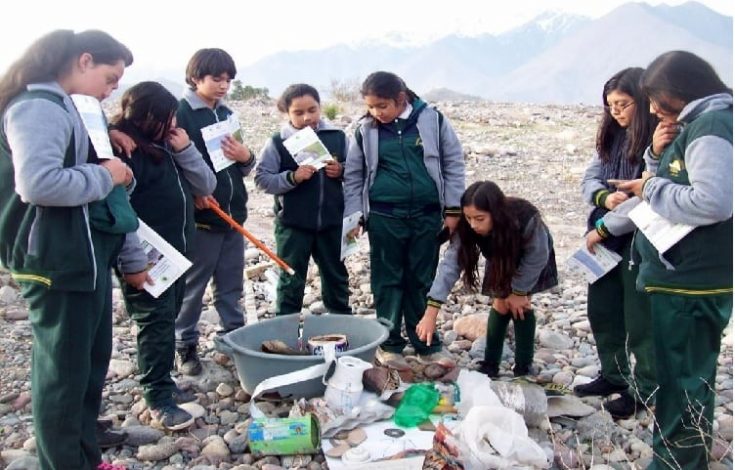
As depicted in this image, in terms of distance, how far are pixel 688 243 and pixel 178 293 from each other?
229 centimetres

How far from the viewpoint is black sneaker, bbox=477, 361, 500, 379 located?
4266 millimetres

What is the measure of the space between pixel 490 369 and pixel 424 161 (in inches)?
47.4

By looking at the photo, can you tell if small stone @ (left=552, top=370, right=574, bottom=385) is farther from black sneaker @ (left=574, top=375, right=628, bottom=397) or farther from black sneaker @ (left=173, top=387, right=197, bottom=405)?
black sneaker @ (left=173, top=387, right=197, bottom=405)

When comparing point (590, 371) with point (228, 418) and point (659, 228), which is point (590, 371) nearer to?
point (659, 228)

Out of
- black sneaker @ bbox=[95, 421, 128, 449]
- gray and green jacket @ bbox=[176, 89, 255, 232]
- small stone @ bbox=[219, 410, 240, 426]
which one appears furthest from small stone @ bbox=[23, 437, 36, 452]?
gray and green jacket @ bbox=[176, 89, 255, 232]

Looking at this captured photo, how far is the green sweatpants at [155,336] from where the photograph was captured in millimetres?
3478

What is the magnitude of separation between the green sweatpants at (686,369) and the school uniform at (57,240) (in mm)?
2022

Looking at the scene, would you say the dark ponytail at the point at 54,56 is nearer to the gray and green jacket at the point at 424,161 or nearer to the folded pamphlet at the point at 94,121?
the folded pamphlet at the point at 94,121

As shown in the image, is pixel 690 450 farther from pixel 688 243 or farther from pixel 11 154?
pixel 11 154

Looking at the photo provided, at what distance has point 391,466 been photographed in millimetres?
3113

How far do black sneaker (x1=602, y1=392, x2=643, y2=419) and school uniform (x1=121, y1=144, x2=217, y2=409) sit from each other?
2.12 m

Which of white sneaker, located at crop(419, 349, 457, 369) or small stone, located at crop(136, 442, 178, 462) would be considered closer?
small stone, located at crop(136, 442, 178, 462)

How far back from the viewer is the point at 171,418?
3.57 metres

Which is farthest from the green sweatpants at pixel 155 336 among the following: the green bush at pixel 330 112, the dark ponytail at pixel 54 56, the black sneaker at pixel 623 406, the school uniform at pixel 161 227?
the green bush at pixel 330 112
